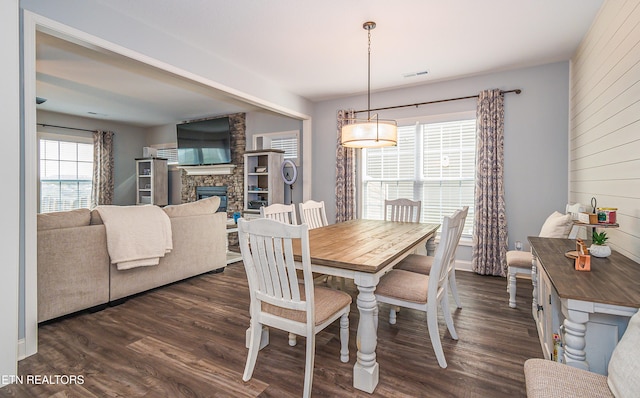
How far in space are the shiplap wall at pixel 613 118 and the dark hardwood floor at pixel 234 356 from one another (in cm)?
107

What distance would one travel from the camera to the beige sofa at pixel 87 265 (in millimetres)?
2596

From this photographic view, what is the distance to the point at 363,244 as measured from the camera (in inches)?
92.6

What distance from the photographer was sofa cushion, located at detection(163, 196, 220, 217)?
3632 mm

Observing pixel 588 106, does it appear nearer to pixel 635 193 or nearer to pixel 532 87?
pixel 532 87

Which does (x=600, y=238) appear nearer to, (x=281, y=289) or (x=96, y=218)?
(x=281, y=289)

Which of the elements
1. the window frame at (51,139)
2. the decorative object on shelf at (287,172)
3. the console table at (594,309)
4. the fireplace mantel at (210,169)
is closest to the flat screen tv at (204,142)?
the fireplace mantel at (210,169)

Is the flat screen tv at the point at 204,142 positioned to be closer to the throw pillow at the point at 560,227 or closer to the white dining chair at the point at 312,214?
the white dining chair at the point at 312,214

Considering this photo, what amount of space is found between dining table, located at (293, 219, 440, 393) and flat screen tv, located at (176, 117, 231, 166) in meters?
4.65

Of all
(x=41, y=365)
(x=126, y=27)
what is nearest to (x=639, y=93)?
(x=126, y=27)

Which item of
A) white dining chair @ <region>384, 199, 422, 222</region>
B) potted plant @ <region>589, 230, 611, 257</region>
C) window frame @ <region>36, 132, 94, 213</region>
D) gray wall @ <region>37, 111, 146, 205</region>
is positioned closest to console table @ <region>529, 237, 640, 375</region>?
potted plant @ <region>589, 230, 611, 257</region>

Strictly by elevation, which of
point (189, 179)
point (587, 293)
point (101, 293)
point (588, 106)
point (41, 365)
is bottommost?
point (41, 365)

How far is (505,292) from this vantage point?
344cm

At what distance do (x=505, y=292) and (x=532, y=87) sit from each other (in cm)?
A: 250

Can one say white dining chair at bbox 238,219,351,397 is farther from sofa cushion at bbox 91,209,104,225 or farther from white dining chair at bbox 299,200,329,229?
sofa cushion at bbox 91,209,104,225
